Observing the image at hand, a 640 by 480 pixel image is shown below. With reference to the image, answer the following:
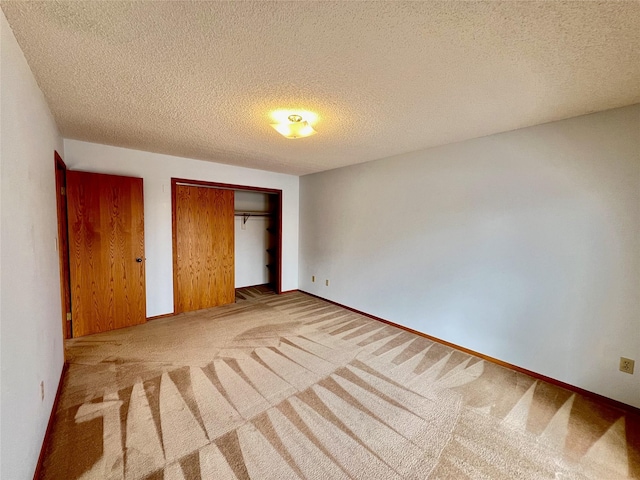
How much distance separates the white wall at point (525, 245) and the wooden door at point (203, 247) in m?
2.40

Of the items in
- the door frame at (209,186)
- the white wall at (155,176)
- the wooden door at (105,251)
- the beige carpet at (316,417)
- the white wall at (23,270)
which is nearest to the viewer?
the white wall at (23,270)

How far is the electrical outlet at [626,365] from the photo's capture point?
204 centimetres

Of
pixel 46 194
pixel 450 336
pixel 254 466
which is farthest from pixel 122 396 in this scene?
pixel 450 336

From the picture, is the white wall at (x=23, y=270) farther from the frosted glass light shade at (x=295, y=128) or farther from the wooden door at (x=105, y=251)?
the frosted glass light shade at (x=295, y=128)

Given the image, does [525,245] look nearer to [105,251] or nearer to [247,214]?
[247,214]

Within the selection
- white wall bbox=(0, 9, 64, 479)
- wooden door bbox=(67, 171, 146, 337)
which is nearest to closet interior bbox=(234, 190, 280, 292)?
wooden door bbox=(67, 171, 146, 337)

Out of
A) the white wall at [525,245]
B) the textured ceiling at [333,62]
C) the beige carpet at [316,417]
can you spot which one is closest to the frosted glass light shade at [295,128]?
the textured ceiling at [333,62]

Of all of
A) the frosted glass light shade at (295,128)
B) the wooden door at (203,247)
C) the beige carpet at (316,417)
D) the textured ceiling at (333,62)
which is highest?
the textured ceiling at (333,62)

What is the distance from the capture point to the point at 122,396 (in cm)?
208

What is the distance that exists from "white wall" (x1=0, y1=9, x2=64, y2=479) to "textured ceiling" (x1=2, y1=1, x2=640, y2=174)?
290mm

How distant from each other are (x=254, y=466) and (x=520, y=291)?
8.77 ft

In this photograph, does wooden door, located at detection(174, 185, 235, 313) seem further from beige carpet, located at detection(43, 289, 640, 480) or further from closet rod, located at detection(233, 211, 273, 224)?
beige carpet, located at detection(43, 289, 640, 480)

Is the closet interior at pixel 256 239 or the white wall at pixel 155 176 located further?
the closet interior at pixel 256 239

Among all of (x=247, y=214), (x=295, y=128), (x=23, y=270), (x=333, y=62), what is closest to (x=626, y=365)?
(x=333, y=62)
